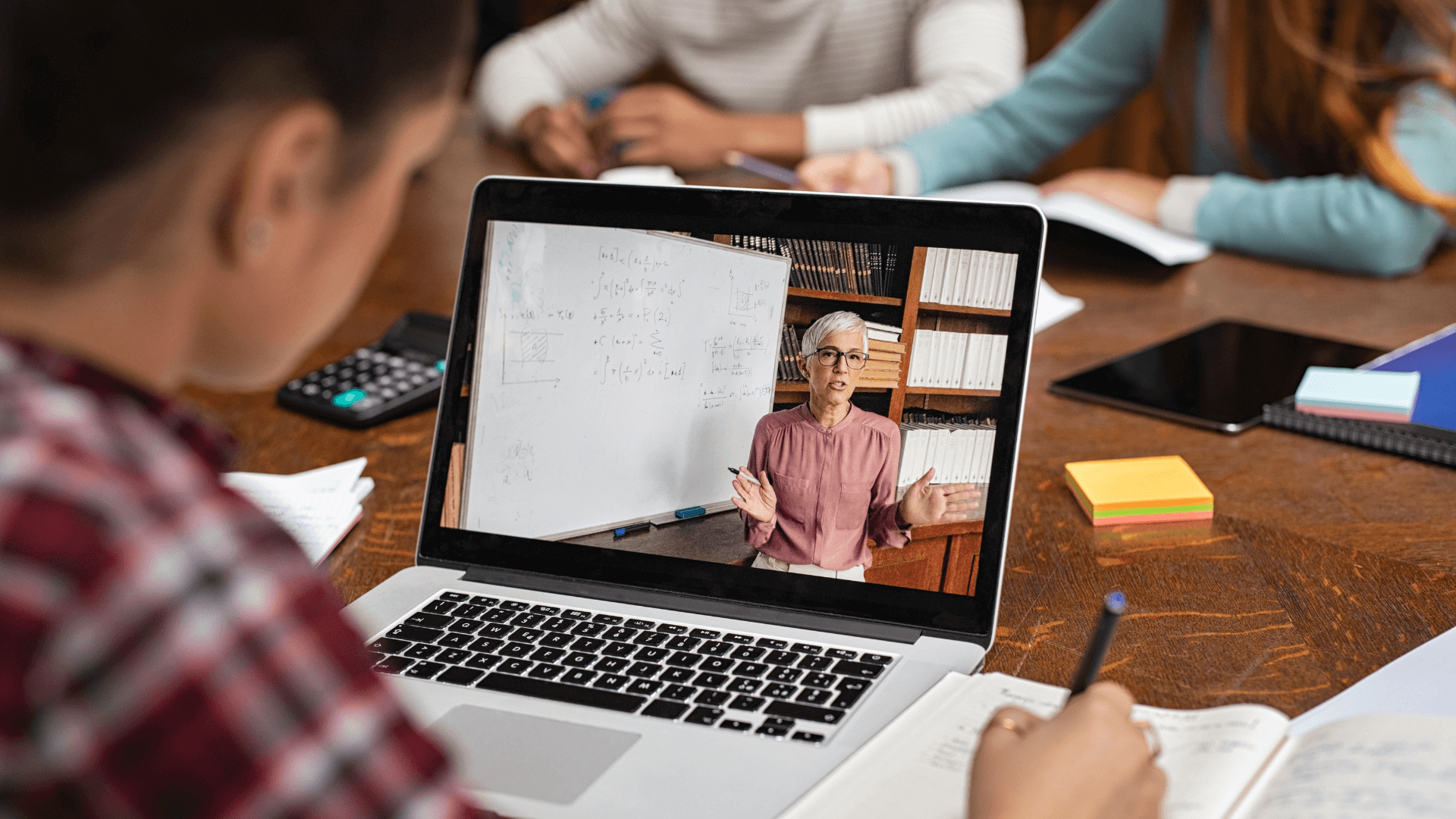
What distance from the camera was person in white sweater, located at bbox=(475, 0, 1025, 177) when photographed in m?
1.72

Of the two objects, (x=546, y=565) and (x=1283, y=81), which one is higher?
(x=1283, y=81)

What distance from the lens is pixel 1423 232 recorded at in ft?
4.02

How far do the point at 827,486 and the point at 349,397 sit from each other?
488 millimetres

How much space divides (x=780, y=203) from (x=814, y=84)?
163 centimetres

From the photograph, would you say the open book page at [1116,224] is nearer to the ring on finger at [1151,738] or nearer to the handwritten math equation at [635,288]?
the handwritten math equation at [635,288]

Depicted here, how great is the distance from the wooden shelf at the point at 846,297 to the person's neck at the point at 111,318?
356mm

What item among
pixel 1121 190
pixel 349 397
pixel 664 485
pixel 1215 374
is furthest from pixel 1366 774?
pixel 1121 190

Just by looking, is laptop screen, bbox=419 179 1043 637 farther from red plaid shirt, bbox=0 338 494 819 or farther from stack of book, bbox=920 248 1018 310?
red plaid shirt, bbox=0 338 494 819

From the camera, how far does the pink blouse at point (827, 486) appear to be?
60 cm

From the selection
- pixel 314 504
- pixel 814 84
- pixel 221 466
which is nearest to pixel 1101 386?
pixel 314 504

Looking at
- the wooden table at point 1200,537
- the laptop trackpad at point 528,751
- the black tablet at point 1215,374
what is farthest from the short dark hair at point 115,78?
the black tablet at point 1215,374

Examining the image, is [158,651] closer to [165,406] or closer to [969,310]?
[165,406]

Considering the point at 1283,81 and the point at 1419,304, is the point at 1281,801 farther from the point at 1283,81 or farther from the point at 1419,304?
the point at 1283,81

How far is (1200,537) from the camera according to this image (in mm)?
719
